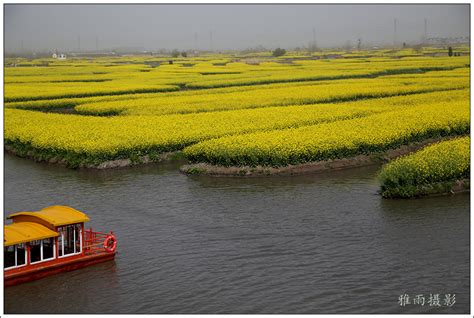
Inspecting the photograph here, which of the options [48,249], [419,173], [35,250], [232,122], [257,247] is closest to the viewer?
[35,250]

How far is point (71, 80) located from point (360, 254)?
61.7 metres

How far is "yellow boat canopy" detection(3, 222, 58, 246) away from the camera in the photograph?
15.3 meters

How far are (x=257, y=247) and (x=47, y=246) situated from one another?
4.63m

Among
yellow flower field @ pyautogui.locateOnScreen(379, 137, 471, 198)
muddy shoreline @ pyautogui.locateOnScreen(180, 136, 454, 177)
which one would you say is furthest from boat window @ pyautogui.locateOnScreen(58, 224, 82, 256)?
muddy shoreline @ pyautogui.locateOnScreen(180, 136, 454, 177)

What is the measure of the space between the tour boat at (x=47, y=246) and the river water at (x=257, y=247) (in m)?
0.23

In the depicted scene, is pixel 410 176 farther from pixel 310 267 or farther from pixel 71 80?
pixel 71 80

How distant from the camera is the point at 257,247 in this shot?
1792 centimetres

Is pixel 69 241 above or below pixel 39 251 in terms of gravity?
above

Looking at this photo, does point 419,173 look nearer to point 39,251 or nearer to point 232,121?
point 39,251

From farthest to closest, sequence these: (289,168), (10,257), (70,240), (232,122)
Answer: (232,122)
(289,168)
(70,240)
(10,257)

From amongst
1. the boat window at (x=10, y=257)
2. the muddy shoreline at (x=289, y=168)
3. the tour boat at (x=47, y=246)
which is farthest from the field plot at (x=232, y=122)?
the boat window at (x=10, y=257)

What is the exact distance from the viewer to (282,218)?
20.7 metres

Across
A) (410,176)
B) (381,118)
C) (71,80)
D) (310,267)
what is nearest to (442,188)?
(410,176)

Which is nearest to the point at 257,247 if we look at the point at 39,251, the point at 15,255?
the point at 39,251
